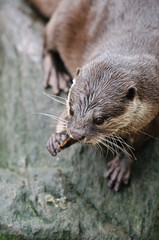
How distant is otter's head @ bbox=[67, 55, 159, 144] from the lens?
247cm

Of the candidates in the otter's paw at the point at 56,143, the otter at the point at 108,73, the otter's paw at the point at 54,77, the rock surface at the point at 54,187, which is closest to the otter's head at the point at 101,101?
the otter at the point at 108,73

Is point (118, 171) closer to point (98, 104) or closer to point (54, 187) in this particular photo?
point (54, 187)

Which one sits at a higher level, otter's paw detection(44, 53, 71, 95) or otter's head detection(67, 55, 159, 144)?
otter's head detection(67, 55, 159, 144)

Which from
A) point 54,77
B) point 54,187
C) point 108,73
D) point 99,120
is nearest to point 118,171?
point 54,187

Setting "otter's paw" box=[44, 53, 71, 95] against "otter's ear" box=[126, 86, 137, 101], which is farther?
"otter's paw" box=[44, 53, 71, 95]

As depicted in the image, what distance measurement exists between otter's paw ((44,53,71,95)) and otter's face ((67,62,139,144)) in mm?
1204

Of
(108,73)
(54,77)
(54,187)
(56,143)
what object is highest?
(108,73)

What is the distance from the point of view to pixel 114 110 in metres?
2.53

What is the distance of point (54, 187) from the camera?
3.03m

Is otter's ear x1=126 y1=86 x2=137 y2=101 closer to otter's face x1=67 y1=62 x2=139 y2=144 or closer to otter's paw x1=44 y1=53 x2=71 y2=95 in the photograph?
otter's face x1=67 y1=62 x2=139 y2=144

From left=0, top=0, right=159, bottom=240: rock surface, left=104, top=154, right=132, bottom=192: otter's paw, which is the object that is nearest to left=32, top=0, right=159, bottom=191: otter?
left=104, top=154, right=132, bottom=192: otter's paw

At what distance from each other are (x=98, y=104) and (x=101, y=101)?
31 mm

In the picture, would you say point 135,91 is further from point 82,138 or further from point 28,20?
point 28,20

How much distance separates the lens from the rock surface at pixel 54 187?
2.78 meters
